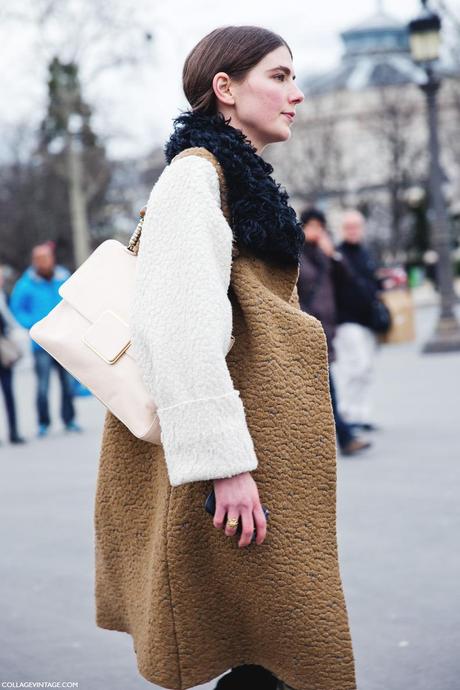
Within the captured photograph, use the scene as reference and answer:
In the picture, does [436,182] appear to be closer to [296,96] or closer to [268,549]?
[296,96]

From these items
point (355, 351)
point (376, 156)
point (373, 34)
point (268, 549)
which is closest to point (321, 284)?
point (355, 351)

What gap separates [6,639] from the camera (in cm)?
461

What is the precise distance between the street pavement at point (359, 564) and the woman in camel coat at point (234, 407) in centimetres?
163

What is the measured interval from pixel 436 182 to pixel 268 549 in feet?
49.8

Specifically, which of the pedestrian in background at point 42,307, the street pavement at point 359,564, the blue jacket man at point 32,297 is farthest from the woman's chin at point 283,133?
the blue jacket man at point 32,297

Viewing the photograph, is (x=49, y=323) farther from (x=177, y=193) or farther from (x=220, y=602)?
(x=220, y=602)

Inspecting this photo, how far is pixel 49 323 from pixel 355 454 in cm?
621

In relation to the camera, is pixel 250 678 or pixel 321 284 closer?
pixel 250 678

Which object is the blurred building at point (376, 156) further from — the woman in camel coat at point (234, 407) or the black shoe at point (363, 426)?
the woman in camel coat at point (234, 407)

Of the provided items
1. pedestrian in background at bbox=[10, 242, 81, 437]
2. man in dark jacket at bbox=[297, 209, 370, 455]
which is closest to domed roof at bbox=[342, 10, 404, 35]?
pedestrian in background at bbox=[10, 242, 81, 437]

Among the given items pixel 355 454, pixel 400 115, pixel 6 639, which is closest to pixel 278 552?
pixel 6 639

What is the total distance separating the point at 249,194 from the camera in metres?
2.44

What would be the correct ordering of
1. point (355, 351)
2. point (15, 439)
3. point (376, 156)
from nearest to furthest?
1. point (355, 351)
2. point (15, 439)
3. point (376, 156)

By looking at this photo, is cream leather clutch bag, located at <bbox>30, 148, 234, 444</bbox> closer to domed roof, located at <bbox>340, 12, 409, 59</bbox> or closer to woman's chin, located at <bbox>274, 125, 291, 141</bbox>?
woman's chin, located at <bbox>274, 125, 291, 141</bbox>
